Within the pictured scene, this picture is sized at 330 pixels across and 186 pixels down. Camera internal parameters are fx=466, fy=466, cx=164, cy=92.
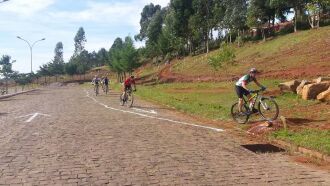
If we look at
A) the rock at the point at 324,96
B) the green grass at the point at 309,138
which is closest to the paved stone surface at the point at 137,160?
the green grass at the point at 309,138

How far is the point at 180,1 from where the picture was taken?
85312 mm

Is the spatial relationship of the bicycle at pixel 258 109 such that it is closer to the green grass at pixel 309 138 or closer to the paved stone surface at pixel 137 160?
the paved stone surface at pixel 137 160

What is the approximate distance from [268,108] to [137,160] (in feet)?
23.4

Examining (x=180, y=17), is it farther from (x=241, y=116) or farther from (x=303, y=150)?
(x=303, y=150)

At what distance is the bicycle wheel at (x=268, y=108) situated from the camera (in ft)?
49.6

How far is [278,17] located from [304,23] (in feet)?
16.6

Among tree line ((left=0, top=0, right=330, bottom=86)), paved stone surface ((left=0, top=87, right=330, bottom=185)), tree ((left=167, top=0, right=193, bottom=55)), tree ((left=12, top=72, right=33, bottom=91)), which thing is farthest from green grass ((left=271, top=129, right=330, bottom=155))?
tree ((left=12, top=72, right=33, bottom=91))

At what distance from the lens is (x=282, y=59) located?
5306cm

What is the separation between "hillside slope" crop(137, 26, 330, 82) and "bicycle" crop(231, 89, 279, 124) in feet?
66.4

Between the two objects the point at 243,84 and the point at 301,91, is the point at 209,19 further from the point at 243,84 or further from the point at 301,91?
the point at 243,84

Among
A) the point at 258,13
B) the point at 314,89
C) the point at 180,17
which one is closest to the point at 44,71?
the point at 180,17

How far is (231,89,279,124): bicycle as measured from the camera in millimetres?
15320

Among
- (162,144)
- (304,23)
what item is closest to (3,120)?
(162,144)

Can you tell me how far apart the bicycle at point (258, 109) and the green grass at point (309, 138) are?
7.65ft
